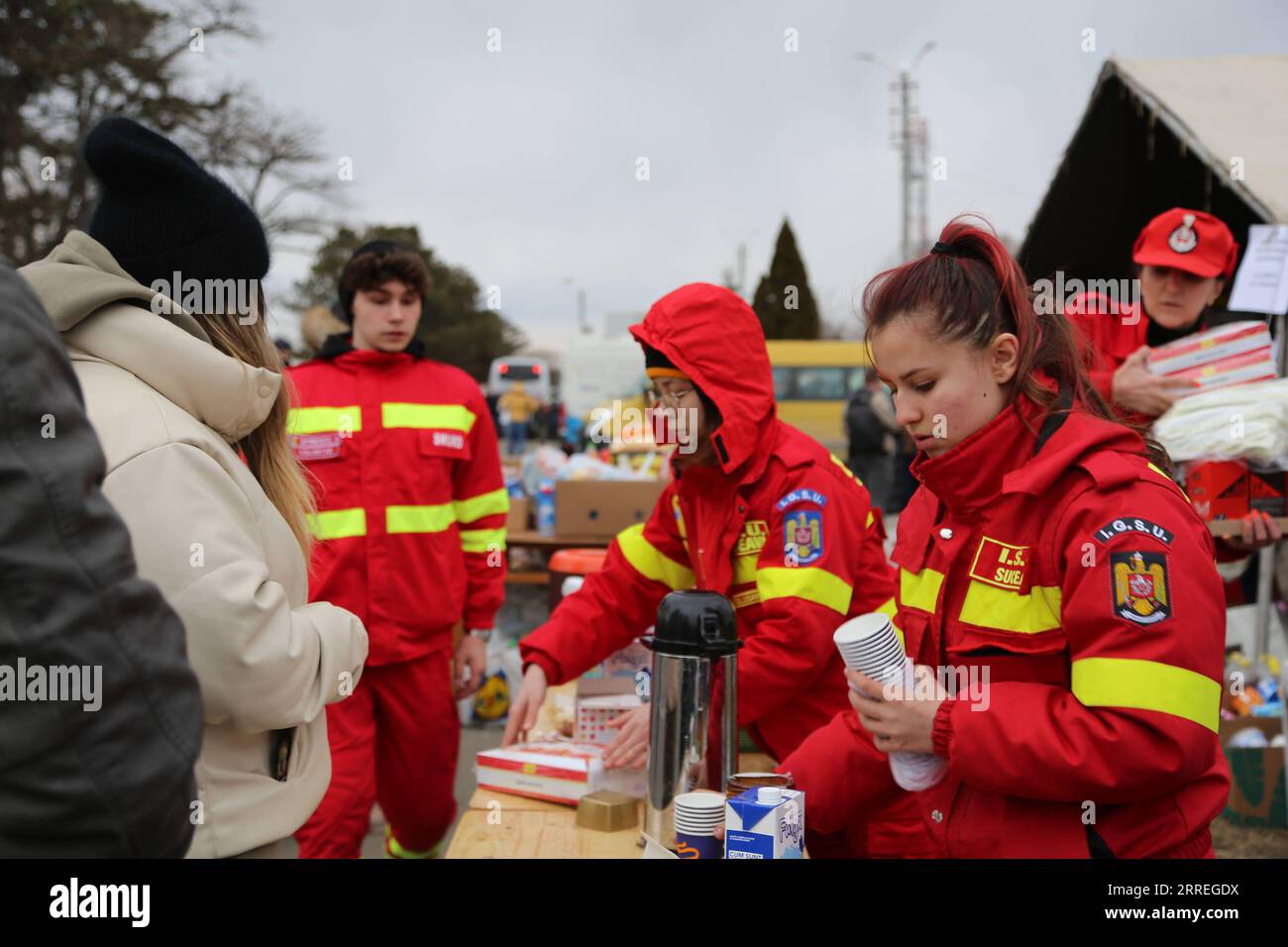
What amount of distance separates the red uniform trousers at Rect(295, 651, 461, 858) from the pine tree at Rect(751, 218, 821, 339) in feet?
102

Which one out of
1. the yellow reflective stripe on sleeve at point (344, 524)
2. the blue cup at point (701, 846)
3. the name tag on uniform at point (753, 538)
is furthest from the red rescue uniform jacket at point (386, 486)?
the blue cup at point (701, 846)

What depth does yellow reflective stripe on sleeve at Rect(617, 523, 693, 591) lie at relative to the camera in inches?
123

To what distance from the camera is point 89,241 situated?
1755 millimetres

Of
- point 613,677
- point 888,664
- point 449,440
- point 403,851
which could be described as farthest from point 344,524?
point 888,664

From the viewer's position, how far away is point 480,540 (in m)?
4.38

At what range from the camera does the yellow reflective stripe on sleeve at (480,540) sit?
4.38m

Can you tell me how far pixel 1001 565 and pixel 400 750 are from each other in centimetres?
280

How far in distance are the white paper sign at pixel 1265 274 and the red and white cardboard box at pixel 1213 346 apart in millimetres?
700

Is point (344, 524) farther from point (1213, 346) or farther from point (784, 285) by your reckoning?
point (784, 285)

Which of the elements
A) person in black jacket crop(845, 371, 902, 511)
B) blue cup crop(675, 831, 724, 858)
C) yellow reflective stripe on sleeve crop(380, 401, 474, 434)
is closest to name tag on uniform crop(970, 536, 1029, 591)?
blue cup crop(675, 831, 724, 858)

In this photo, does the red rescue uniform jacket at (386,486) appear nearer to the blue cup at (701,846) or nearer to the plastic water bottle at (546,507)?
the blue cup at (701,846)

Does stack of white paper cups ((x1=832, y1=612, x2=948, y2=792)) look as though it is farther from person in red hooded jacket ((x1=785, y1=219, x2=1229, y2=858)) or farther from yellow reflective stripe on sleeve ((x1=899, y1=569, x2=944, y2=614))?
yellow reflective stripe on sleeve ((x1=899, y1=569, x2=944, y2=614))
